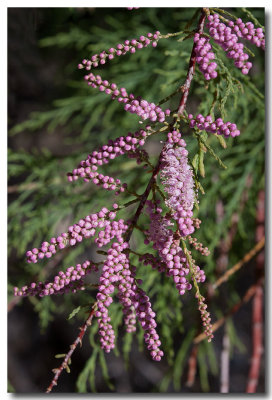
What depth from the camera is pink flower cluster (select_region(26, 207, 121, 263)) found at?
0.49m

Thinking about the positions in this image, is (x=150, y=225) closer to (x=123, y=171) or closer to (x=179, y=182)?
(x=179, y=182)

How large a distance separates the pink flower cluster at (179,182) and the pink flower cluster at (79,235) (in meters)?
0.07

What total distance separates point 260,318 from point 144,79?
0.68 metres

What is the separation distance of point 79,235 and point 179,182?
122mm

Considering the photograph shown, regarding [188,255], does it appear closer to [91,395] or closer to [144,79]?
[91,395]

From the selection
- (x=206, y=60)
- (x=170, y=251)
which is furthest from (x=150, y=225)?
(x=206, y=60)

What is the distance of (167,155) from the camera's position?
1.70 feet

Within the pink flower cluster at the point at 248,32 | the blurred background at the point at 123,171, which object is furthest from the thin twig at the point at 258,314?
the pink flower cluster at the point at 248,32

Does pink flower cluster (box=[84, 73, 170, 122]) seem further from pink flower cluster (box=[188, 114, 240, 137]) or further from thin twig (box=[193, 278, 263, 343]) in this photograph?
thin twig (box=[193, 278, 263, 343])

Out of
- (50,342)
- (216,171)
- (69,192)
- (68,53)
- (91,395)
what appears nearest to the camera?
(91,395)

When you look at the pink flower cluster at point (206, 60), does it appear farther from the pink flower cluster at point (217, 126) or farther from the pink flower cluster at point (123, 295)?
the pink flower cluster at point (123, 295)

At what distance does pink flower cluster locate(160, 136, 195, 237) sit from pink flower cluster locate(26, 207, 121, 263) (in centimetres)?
7

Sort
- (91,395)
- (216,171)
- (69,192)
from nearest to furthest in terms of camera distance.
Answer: (91,395), (216,171), (69,192)
